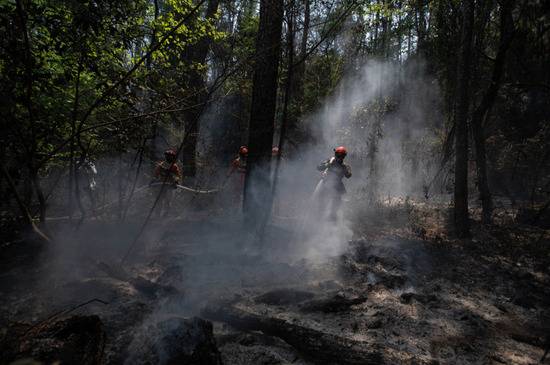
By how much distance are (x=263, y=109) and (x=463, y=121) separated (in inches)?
167

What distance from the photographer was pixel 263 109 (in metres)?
6.48

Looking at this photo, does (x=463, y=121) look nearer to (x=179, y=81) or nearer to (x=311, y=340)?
(x=179, y=81)

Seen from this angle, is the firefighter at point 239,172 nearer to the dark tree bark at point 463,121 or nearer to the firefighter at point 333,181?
the firefighter at point 333,181

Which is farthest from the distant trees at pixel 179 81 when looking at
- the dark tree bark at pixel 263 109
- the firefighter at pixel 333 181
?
the firefighter at pixel 333 181

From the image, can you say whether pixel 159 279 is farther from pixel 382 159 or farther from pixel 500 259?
pixel 382 159

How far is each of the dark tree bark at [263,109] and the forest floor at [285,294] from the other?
2.58 feet

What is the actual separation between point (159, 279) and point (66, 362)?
2678 mm

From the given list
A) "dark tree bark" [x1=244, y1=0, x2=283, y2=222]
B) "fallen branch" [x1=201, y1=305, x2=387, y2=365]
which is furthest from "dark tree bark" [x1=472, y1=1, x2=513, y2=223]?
"fallen branch" [x1=201, y1=305, x2=387, y2=365]

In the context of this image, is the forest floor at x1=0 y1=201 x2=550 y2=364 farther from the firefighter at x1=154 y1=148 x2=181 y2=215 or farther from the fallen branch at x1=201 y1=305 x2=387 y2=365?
the firefighter at x1=154 y1=148 x2=181 y2=215

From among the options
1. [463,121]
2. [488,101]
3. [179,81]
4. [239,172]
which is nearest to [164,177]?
[239,172]

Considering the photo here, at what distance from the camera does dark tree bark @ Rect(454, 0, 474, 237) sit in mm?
7520

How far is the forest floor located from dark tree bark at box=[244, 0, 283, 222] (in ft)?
2.58

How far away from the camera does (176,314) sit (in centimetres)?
406

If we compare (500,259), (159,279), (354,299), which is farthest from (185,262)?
(500,259)
